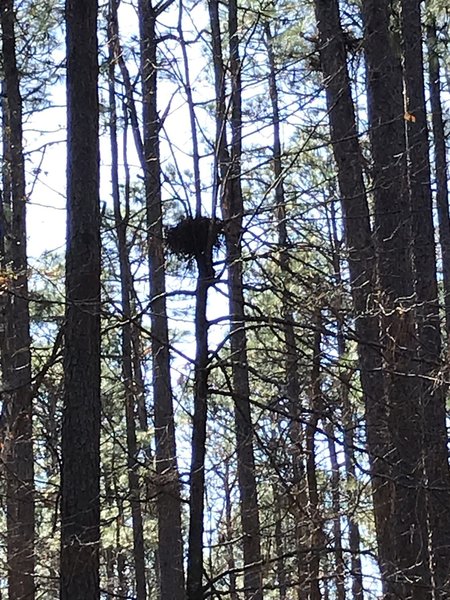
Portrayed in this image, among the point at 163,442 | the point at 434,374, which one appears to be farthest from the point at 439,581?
the point at 163,442

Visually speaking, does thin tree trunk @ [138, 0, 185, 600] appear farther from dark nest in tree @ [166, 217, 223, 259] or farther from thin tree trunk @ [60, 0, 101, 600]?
dark nest in tree @ [166, 217, 223, 259]

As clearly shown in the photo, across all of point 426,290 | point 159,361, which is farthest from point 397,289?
point 159,361

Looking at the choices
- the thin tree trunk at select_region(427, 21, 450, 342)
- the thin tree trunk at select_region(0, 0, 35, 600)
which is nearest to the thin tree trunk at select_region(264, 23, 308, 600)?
the thin tree trunk at select_region(0, 0, 35, 600)

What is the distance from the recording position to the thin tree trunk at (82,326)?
17.0 ft

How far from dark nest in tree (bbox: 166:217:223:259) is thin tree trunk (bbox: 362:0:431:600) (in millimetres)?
1164

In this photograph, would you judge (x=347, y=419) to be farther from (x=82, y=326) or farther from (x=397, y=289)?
(x=82, y=326)

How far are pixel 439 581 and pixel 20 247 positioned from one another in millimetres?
5722

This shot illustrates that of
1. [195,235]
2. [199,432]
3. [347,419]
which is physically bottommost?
[199,432]

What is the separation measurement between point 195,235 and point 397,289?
2257 mm

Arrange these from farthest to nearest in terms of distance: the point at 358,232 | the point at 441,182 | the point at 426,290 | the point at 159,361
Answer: the point at 441,182 < the point at 159,361 < the point at 426,290 < the point at 358,232

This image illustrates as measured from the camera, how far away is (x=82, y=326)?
5.55 meters

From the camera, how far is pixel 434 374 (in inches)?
250

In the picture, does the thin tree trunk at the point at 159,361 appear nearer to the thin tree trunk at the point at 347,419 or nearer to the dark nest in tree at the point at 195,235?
the thin tree trunk at the point at 347,419

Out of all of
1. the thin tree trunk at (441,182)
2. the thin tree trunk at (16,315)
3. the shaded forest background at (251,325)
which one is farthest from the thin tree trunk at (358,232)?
the thin tree trunk at (441,182)
